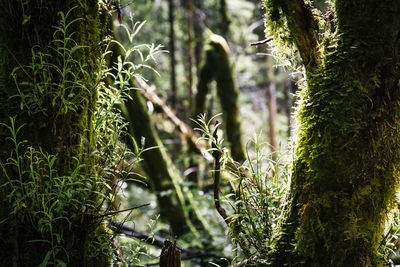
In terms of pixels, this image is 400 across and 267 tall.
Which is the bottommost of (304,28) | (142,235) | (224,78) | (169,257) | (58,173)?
(142,235)

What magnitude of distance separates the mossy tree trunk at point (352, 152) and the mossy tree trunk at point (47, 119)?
2.54 feet

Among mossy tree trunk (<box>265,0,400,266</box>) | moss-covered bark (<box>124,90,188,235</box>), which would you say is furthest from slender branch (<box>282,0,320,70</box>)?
moss-covered bark (<box>124,90,188,235</box>)

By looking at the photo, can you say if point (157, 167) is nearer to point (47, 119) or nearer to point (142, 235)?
point (142, 235)

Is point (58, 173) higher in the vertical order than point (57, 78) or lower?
lower

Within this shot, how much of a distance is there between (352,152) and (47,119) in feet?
3.82

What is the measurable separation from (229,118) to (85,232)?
4974mm

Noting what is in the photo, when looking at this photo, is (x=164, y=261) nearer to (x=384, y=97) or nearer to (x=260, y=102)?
(x=384, y=97)

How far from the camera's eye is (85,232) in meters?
1.33

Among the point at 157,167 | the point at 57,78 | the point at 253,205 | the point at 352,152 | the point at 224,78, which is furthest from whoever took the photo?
the point at 224,78

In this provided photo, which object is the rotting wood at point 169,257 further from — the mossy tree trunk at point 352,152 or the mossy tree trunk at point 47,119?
the mossy tree trunk at point 352,152

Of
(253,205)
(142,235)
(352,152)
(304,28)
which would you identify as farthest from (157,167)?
(352,152)

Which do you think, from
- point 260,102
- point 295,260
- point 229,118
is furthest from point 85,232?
point 260,102

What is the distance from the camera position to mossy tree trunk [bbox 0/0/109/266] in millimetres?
1254

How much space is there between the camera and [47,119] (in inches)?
53.0
